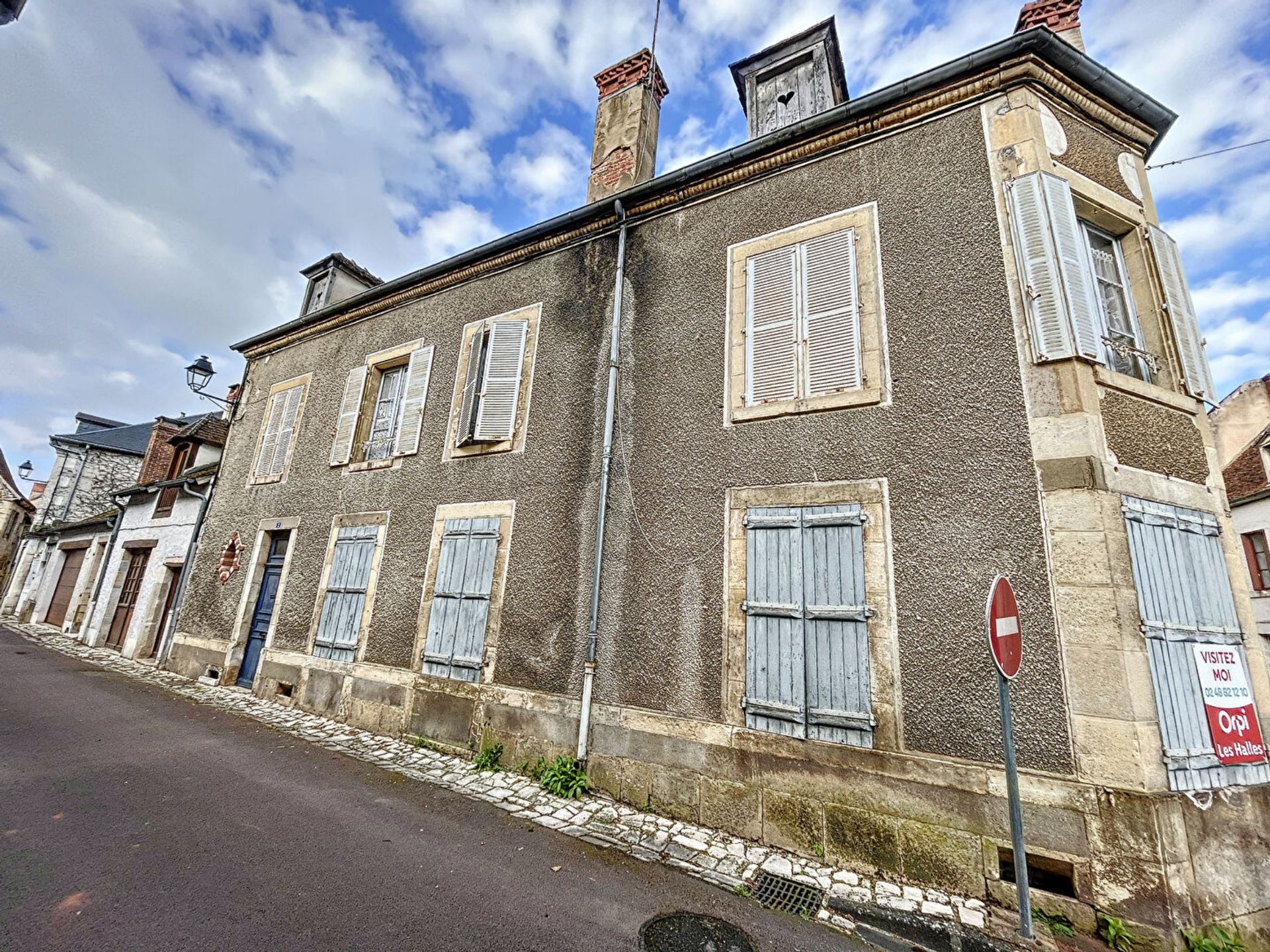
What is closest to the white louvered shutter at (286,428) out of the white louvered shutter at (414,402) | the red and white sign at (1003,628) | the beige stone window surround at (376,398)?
the beige stone window surround at (376,398)

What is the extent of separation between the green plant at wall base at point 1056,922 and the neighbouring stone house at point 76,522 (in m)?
18.1

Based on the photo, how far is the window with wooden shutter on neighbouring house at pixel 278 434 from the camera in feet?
30.7

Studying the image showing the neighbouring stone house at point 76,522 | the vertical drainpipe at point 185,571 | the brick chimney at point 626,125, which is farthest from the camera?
the neighbouring stone house at point 76,522

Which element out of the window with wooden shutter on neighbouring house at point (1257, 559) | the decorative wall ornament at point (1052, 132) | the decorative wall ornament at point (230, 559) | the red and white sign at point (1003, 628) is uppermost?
the decorative wall ornament at point (1052, 132)

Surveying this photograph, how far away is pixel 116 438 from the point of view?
21.8 m

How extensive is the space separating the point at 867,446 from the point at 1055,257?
209 centimetres

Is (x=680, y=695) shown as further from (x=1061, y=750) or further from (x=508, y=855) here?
(x=1061, y=750)

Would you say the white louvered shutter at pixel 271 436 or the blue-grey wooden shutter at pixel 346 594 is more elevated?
the white louvered shutter at pixel 271 436

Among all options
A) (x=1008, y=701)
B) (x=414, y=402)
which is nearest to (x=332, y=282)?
(x=414, y=402)

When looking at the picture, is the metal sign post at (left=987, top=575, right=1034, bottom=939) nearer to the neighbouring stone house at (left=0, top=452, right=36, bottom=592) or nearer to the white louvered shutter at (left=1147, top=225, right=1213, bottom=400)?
the white louvered shutter at (left=1147, top=225, right=1213, bottom=400)

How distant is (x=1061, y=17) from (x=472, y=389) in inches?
303

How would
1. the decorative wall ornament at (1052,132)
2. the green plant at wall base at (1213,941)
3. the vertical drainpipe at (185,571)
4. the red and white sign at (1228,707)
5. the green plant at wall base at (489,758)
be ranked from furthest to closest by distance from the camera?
the vertical drainpipe at (185,571) → the green plant at wall base at (489,758) → the decorative wall ornament at (1052,132) → the red and white sign at (1228,707) → the green plant at wall base at (1213,941)

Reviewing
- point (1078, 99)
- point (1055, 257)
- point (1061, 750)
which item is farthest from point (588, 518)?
point (1078, 99)

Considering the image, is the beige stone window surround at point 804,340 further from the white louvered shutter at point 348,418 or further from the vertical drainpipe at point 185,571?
the vertical drainpipe at point 185,571
